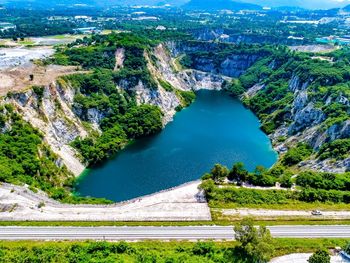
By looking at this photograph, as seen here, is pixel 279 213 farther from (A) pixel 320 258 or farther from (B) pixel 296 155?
(B) pixel 296 155

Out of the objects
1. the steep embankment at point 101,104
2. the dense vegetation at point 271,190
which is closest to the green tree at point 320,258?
the dense vegetation at point 271,190

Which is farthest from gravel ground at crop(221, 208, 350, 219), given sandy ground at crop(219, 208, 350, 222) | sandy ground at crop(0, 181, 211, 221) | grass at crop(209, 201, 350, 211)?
sandy ground at crop(0, 181, 211, 221)

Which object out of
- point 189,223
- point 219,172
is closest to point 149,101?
point 219,172

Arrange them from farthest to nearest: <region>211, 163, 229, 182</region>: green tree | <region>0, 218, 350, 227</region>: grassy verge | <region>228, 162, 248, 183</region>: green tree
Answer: <region>228, 162, 248, 183</region>: green tree < <region>211, 163, 229, 182</region>: green tree < <region>0, 218, 350, 227</region>: grassy verge

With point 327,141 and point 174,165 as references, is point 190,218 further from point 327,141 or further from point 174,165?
point 327,141

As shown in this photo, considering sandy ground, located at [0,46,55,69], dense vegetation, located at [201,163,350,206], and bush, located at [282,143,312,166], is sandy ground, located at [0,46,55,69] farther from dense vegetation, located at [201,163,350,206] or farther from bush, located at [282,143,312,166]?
bush, located at [282,143,312,166]

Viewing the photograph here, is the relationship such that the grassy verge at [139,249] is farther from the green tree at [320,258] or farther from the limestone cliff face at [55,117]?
the limestone cliff face at [55,117]

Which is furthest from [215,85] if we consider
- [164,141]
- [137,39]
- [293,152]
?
[293,152]
